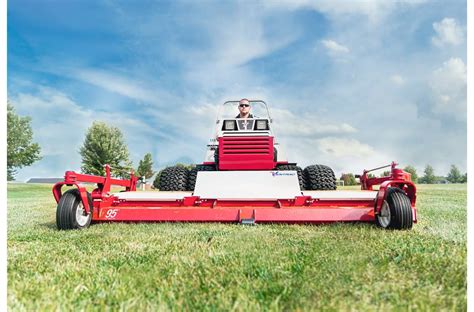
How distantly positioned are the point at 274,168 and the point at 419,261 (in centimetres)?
447

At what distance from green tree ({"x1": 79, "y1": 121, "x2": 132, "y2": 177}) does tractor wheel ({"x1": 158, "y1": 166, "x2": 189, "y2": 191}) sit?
1304 inches

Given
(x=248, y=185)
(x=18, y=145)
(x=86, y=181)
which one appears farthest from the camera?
(x=18, y=145)

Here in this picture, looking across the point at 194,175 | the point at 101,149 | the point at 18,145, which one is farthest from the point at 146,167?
the point at 194,175

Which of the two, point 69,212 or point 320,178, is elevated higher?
point 320,178

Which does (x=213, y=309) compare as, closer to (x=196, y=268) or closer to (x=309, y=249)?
(x=196, y=268)

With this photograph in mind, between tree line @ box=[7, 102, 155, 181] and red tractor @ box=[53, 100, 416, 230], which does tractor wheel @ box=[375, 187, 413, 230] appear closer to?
red tractor @ box=[53, 100, 416, 230]

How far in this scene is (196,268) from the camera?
9.45 feet

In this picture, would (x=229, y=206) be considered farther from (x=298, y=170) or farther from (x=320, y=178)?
(x=320, y=178)

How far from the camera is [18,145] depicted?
3678 centimetres

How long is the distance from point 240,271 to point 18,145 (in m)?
41.4

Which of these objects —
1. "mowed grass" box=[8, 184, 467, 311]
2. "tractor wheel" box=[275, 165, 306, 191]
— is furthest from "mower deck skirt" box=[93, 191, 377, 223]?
"tractor wheel" box=[275, 165, 306, 191]

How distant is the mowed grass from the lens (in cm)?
215

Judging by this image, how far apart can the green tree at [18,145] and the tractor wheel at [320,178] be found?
36.5 metres
